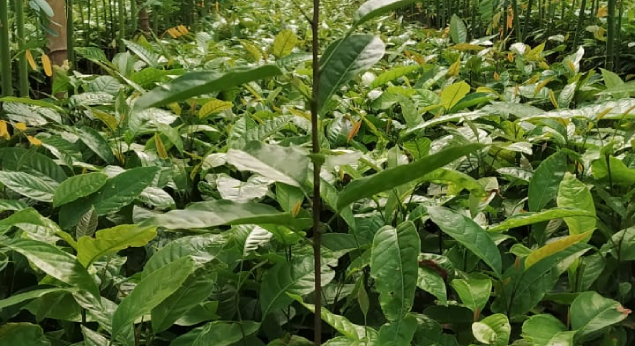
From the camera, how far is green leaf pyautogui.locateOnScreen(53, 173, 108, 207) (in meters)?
1.00

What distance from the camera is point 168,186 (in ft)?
3.91

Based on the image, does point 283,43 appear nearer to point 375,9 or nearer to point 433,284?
point 433,284

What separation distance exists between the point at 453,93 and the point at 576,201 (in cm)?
61

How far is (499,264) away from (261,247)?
1.09 feet

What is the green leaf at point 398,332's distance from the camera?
73cm

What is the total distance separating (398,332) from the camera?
742 mm

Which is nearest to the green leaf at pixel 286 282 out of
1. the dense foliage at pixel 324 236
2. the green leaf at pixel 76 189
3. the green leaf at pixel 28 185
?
the dense foliage at pixel 324 236

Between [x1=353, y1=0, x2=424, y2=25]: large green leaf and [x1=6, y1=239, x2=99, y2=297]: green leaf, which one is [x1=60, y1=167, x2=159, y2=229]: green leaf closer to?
[x1=6, y1=239, x2=99, y2=297]: green leaf

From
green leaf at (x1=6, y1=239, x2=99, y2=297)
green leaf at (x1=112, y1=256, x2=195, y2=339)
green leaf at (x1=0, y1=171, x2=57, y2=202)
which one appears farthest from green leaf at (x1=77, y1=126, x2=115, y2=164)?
green leaf at (x1=112, y1=256, x2=195, y2=339)

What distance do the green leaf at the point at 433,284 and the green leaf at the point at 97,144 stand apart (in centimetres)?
73

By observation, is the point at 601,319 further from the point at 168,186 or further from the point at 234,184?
the point at 168,186

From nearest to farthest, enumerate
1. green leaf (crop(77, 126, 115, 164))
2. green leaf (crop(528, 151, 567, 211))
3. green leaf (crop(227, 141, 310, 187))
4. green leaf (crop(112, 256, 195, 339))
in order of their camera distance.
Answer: green leaf (crop(227, 141, 310, 187)), green leaf (crop(112, 256, 195, 339)), green leaf (crop(528, 151, 567, 211)), green leaf (crop(77, 126, 115, 164))

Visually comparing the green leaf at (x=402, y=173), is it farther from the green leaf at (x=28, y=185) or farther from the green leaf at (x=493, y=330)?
the green leaf at (x=28, y=185)

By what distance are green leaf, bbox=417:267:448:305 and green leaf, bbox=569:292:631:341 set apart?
0.15 meters
